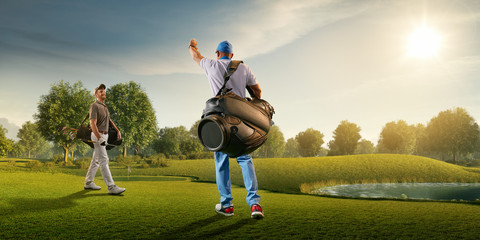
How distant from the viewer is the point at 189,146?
5728 cm

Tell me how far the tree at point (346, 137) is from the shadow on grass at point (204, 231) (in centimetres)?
7689

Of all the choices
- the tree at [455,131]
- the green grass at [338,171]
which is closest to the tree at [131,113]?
the green grass at [338,171]

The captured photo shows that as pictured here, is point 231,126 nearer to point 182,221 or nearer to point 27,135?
point 182,221

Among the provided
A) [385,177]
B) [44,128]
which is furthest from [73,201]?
[44,128]

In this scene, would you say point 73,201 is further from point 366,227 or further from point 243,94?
point 366,227

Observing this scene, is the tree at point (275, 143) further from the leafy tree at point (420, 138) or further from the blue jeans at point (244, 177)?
the blue jeans at point (244, 177)

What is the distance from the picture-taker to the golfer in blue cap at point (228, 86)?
5023mm

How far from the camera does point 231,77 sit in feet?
16.3

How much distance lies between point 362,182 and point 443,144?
5929cm

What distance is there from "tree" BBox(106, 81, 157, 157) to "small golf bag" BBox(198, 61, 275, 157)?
155ft

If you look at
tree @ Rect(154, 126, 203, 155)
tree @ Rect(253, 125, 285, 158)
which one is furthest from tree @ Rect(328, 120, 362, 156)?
tree @ Rect(154, 126, 203, 155)

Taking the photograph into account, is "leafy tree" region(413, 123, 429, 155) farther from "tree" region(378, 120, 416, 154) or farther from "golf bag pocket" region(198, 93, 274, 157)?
"golf bag pocket" region(198, 93, 274, 157)

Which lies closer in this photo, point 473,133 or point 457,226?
point 457,226

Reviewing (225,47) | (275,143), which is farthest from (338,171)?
(275,143)
